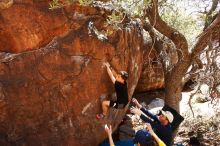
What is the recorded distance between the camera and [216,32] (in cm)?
889

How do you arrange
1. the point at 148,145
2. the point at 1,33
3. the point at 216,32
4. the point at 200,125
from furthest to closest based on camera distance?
1. the point at 200,125
2. the point at 216,32
3. the point at 1,33
4. the point at 148,145

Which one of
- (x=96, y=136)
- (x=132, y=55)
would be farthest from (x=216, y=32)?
(x=96, y=136)

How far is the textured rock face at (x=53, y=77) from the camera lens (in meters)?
7.57

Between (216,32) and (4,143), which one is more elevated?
(216,32)

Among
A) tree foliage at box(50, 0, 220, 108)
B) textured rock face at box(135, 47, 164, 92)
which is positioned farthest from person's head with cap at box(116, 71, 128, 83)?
textured rock face at box(135, 47, 164, 92)

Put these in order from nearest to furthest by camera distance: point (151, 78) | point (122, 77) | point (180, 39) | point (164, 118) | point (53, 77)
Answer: point (164, 118)
point (53, 77)
point (122, 77)
point (180, 39)
point (151, 78)

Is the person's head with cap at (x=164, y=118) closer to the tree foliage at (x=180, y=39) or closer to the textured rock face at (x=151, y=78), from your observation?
the tree foliage at (x=180, y=39)

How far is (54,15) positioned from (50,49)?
2.31 feet

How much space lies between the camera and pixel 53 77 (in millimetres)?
7793

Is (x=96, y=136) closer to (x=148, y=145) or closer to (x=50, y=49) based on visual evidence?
(x=50, y=49)

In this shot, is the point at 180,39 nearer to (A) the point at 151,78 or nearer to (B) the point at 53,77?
(B) the point at 53,77

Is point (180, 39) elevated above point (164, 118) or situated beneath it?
elevated above

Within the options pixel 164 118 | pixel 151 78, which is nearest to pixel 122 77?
pixel 164 118

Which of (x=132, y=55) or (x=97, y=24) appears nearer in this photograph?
(x=97, y=24)
